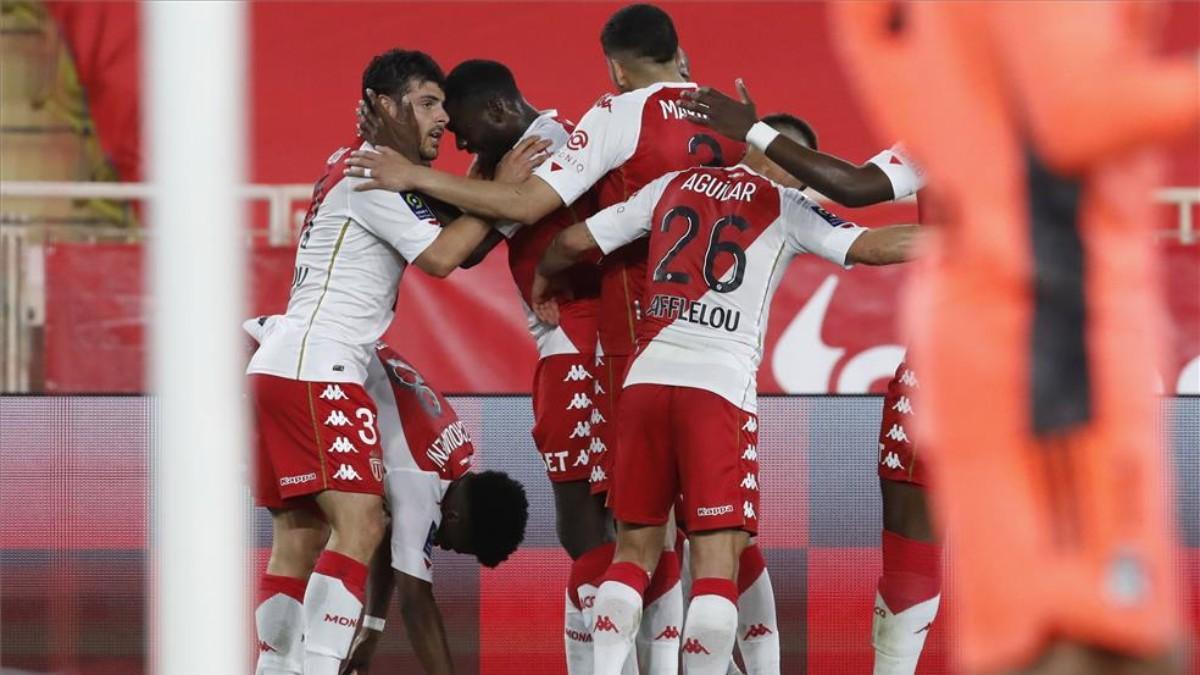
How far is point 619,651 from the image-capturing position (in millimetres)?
3797

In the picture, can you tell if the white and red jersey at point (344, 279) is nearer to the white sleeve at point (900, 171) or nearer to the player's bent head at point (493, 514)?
the player's bent head at point (493, 514)

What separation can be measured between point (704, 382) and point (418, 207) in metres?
0.77

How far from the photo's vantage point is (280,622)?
4188mm

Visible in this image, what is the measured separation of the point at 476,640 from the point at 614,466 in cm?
109

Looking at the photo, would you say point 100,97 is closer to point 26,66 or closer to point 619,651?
point 26,66

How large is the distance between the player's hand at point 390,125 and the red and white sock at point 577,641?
114cm

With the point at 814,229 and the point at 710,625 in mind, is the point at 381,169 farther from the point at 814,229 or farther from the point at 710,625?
the point at 710,625

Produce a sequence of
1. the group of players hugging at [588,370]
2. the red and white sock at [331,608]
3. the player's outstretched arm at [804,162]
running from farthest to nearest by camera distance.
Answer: the red and white sock at [331,608]
the group of players hugging at [588,370]
the player's outstretched arm at [804,162]

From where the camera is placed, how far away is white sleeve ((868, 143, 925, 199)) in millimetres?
3820

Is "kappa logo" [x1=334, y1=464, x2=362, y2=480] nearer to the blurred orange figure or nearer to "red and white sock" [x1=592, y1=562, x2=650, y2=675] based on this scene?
"red and white sock" [x1=592, y1=562, x2=650, y2=675]

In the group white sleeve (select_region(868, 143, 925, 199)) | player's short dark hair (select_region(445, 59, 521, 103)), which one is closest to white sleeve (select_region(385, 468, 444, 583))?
player's short dark hair (select_region(445, 59, 521, 103))

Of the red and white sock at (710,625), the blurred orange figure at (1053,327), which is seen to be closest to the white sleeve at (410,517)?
the red and white sock at (710,625)

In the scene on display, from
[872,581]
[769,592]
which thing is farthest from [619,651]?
[872,581]

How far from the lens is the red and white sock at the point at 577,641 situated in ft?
14.2
